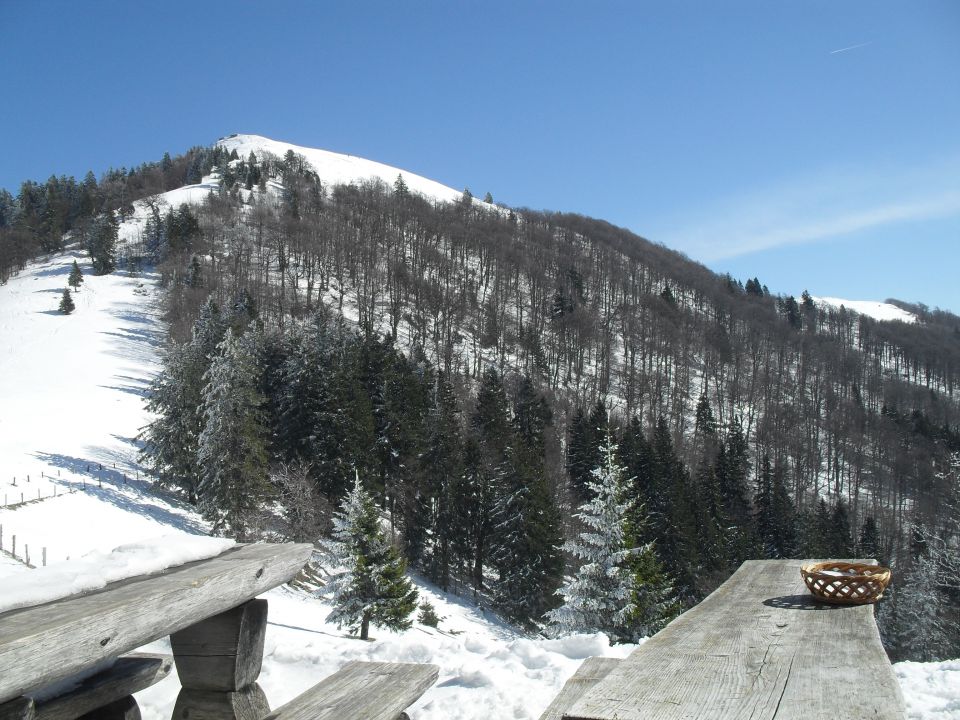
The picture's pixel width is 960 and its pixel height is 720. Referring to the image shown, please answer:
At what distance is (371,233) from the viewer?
111m

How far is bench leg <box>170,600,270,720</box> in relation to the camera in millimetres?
3031

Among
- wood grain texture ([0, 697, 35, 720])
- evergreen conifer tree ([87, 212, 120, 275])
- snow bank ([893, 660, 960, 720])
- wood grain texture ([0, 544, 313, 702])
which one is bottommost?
snow bank ([893, 660, 960, 720])

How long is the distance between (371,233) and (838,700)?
113 m

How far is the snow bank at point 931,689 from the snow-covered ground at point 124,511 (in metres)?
0.01

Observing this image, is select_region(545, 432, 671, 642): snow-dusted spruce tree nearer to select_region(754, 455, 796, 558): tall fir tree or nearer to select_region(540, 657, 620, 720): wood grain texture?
select_region(540, 657, 620, 720): wood grain texture

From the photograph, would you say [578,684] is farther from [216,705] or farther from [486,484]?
[486,484]

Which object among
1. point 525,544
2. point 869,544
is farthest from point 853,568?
point 869,544

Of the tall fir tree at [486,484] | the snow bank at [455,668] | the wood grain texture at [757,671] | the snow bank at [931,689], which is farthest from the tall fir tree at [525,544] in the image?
the wood grain texture at [757,671]

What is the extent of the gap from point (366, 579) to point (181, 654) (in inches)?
633

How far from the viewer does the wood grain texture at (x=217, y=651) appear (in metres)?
3.03

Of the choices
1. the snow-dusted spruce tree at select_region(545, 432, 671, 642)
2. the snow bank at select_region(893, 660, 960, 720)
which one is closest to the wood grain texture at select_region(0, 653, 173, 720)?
the snow bank at select_region(893, 660, 960, 720)

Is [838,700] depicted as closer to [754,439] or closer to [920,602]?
[920,602]

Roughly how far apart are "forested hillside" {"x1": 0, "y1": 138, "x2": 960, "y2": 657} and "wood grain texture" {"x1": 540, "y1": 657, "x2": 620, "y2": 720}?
584 inches

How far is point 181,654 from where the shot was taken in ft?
9.99
